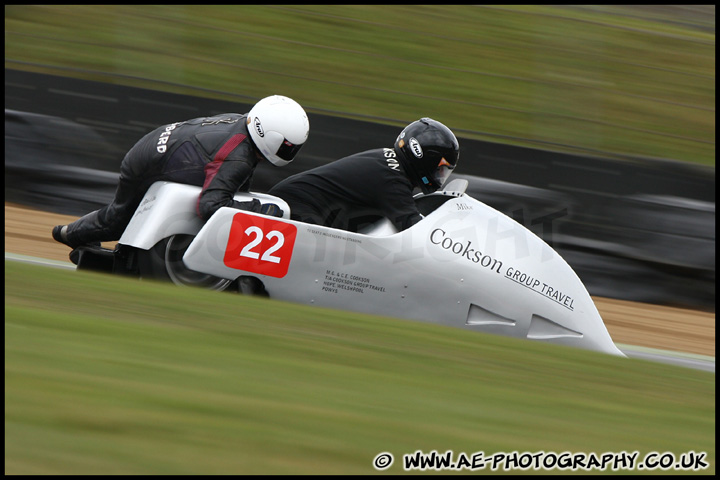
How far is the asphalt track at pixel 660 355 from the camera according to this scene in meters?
6.57

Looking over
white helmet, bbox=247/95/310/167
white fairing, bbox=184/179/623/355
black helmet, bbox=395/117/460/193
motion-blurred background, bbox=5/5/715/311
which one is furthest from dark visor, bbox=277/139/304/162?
motion-blurred background, bbox=5/5/715/311

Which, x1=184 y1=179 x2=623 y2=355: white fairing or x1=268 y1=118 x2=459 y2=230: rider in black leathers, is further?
x1=268 y1=118 x2=459 y2=230: rider in black leathers

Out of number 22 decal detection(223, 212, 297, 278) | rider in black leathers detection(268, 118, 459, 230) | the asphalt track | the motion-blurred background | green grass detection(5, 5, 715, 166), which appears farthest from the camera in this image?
green grass detection(5, 5, 715, 166)

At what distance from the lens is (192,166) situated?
20.5 ft

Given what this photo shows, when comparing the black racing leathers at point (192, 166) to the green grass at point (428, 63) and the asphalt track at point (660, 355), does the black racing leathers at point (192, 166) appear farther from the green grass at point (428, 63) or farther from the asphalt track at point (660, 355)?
the green grass at point (428, 63)

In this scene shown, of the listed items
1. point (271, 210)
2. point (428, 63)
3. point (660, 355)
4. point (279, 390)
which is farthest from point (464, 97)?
point (279, 390)

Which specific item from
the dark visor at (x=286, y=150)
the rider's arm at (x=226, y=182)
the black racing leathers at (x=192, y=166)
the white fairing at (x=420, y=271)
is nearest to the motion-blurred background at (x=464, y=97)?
the white fairing at (x=420, y=271)

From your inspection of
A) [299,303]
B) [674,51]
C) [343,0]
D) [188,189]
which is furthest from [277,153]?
[674,51]

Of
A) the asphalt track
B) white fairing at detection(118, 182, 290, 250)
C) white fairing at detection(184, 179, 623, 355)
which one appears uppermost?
white fairing at detection(118, 182, 290, 250)

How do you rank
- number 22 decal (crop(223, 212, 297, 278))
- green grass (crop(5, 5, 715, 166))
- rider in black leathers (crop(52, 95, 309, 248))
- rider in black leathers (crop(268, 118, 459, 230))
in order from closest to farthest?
number 22 decal (crop(223, 212, 297, 278)), rider in black leathers (crop(52, 95, 309, 248)), rider in black leathers (crop(268, 118, 459, 230)), green grass (crop(5, 5, 715, 166))

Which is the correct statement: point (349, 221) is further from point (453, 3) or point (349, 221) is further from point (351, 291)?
point (453, 3)

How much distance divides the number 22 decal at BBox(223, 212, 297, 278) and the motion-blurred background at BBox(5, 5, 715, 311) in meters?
3.79

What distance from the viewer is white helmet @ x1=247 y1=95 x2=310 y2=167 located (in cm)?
624

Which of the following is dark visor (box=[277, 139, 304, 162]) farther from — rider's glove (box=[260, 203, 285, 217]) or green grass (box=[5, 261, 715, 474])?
green grass (box=[5, 261, 715, 474])
